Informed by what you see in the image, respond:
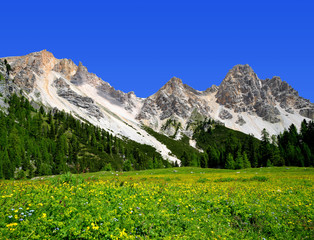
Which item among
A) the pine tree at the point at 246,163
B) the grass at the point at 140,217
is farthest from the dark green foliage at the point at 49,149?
the grass at the point at 140,217

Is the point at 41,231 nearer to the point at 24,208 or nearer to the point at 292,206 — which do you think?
the point at 24,208

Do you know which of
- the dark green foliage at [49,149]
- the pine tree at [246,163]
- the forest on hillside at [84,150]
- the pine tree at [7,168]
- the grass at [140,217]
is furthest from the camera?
the dark green foliage at [49,149]

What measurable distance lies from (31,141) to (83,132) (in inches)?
2549

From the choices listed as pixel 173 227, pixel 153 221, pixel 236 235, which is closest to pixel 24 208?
pixel 153 221

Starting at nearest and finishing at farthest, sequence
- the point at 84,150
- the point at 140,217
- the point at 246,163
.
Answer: the point at 140,217
the point at 246,163
the point at 84,150

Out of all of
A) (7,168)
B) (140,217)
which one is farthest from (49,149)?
(140,217)

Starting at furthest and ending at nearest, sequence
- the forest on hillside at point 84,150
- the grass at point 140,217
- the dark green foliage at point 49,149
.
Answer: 1. the dark green foliage at point 49,149
2. the forest on hillside at point 84,150
3. the grass at point 140,217

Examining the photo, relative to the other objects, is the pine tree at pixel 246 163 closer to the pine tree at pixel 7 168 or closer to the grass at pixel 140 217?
the grass at pixel 140 217

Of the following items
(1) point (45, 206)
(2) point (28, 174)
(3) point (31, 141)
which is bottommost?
(2) point (28, 174)

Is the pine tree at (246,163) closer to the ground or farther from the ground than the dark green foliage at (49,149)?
closer to the ground

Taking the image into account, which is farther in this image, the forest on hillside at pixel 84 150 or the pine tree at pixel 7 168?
the pine tree at pixel 7 168

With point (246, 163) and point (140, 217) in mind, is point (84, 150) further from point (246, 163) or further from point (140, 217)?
point (140, 217)

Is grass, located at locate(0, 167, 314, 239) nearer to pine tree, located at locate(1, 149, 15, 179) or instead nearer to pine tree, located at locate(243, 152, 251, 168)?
pine tree, located at locate(243, 152, 251, 168)

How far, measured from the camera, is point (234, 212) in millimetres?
10430
